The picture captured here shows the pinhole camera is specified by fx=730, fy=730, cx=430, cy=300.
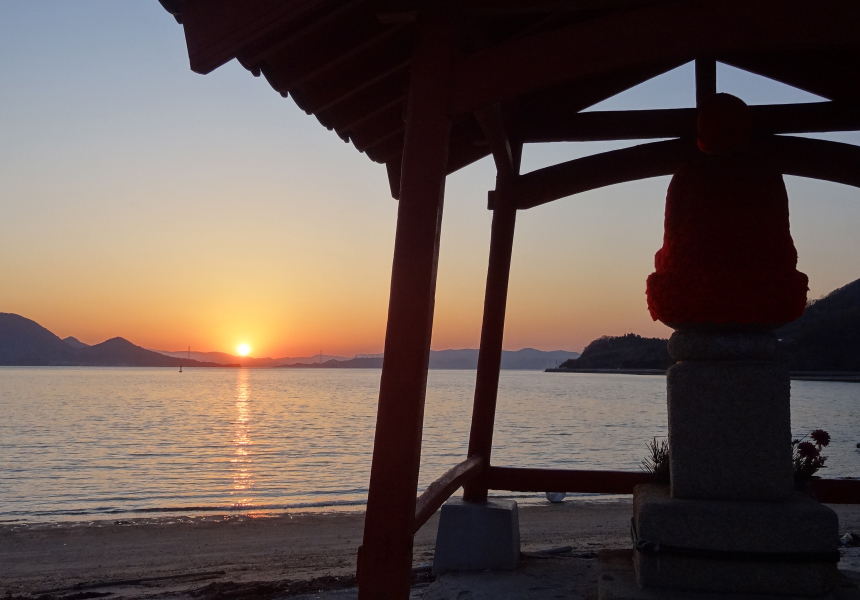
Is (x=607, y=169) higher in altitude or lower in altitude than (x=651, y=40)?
higher

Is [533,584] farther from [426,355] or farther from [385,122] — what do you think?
[385,122]

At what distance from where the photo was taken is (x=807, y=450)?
4.70 metres

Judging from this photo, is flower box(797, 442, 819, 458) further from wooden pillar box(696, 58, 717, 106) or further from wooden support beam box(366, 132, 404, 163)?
wooden support beam box(366, 132, 404, 163)

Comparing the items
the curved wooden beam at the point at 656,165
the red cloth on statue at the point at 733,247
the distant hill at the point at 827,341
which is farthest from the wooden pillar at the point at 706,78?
the distant hill at the point at 827,341

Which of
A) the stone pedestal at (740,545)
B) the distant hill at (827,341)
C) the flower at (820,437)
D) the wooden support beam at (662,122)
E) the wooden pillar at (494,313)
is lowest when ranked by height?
the stone pedestal at (740,545)

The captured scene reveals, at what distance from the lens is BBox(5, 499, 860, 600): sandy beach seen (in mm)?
8406

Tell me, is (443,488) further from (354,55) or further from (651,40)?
(651,40)

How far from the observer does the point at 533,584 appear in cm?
540

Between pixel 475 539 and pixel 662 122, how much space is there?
3833mm

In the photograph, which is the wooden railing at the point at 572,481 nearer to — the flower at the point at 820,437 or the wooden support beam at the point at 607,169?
the flower at the point at 820,437

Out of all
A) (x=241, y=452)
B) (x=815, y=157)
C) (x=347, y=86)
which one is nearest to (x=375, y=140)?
(x=347, y=86)

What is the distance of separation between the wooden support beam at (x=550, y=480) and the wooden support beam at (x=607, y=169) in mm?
2331

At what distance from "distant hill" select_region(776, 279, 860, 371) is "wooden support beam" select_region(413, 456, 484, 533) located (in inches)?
4552

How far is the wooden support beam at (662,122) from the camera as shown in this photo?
597 cm
